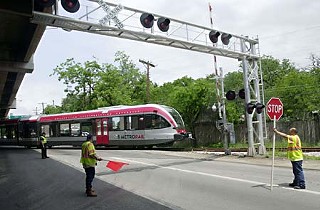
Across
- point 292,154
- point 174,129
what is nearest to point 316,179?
point 292,154

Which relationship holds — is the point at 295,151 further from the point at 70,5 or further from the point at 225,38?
the point at 225,38

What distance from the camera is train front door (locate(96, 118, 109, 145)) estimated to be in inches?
1137

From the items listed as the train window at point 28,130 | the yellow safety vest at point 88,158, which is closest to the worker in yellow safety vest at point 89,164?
the yellow safety vest at point 88,158

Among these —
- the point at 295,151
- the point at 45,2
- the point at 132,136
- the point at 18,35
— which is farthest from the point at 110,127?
the point at 295,151

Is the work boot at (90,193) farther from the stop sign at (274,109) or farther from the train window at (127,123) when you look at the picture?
the train window at (127,123)

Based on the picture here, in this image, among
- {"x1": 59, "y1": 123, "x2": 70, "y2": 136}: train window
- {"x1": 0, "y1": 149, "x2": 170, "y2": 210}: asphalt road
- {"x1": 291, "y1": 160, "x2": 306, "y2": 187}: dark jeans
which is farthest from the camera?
{"x1": 59, "y1": 123, "x2": 70, "y2": 136}: train window

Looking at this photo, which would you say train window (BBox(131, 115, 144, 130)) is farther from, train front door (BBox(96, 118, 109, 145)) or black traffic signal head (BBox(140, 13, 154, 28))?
black traffic signal head (BBox(140, 13, 154, 28))

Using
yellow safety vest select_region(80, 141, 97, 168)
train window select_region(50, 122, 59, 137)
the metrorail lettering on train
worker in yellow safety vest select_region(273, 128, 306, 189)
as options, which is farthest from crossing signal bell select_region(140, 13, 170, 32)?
train window select_region(50, 122, 59, 137)

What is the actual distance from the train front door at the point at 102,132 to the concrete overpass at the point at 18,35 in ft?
24.9

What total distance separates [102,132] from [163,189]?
19.3 meters

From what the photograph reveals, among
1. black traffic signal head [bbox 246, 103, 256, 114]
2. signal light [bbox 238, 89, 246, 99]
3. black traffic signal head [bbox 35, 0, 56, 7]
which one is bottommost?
black traffic signal head [bbox 246, 103, 256, 114]

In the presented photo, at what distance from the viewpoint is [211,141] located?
33000 mm

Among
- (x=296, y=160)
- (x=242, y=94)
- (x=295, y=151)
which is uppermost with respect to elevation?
(x=242, y=94)

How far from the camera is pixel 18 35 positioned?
695 inches
